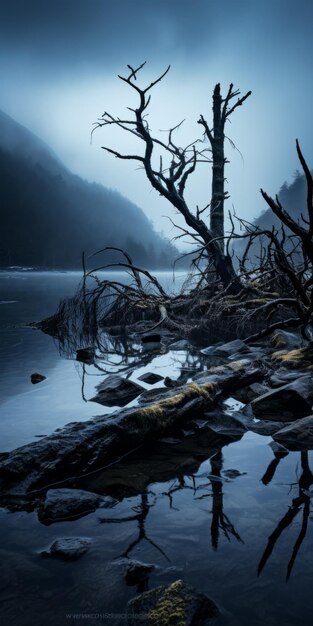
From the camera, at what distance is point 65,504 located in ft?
7.29

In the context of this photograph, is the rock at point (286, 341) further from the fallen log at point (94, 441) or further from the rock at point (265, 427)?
the rock at point (265, 427)

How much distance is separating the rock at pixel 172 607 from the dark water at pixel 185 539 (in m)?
0.07

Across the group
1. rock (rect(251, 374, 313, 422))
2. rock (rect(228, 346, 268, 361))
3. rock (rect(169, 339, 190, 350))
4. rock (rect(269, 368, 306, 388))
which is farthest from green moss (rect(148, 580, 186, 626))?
rock (rect(169, 339, 190, 350))

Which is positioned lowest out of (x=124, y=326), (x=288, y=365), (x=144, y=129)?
(x=124, y=326)

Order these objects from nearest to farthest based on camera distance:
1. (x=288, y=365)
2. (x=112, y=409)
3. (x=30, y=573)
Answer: (x=30, y=573), (x=112, y=409), (x=288, y=365)

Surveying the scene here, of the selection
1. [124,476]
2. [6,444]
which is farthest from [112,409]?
[124,476]

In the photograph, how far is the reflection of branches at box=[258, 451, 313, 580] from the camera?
1848 millimetres

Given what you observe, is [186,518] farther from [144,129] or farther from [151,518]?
[144,129]

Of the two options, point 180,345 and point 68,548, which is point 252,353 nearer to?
point 180,345

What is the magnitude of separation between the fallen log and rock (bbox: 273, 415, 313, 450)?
0.77 metres

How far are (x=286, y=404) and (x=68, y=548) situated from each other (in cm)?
257

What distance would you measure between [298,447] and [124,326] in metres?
8.66

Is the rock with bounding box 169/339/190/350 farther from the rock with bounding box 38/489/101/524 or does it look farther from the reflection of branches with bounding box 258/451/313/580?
the rock with bounding box 38/489/101/524

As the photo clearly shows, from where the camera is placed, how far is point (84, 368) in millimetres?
6488
